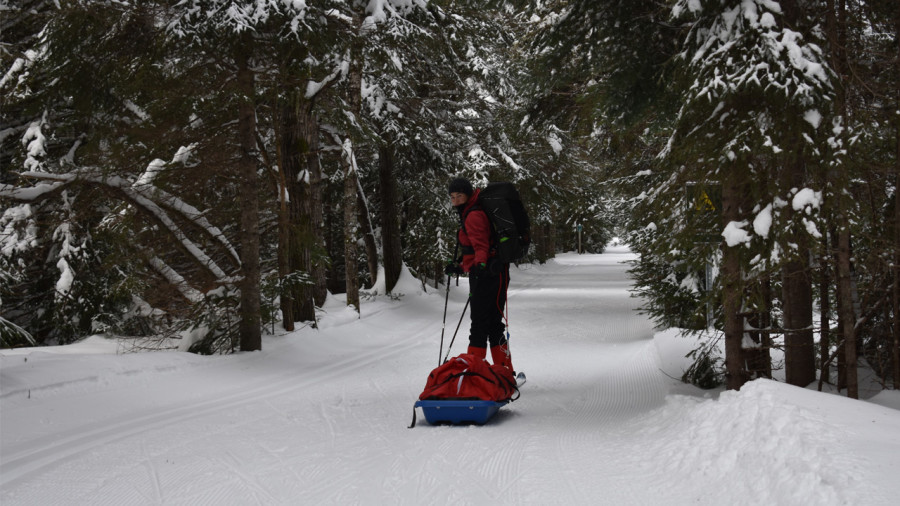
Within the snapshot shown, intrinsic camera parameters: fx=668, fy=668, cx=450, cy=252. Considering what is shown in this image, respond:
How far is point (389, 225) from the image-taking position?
1848 cm

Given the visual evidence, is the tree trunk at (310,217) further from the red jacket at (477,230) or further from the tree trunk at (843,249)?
the tree trunk at (843,249)

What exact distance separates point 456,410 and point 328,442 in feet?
3.72

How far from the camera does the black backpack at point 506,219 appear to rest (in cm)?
668

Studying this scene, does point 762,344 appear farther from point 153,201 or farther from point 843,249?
point 153,201

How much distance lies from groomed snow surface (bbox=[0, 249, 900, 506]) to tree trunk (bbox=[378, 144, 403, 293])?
920cm

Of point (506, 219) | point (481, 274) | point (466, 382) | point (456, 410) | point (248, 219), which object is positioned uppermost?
point (248, 219)

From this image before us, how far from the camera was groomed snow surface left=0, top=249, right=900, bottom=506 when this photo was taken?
12.6 feet

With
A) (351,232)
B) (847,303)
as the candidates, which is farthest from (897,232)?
(351,232)

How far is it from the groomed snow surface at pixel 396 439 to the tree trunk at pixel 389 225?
362 inches

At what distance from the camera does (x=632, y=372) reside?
9.03 metres

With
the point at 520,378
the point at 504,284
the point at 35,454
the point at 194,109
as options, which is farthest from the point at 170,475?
the point at 194,109

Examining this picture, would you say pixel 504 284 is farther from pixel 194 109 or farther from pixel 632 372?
pixel 194 109

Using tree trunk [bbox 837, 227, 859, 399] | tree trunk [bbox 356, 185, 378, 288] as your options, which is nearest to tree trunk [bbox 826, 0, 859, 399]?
tree trunk [bbox 837, 227, 859, 399]

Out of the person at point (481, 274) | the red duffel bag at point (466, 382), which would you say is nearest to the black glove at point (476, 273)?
the person at point (481, 274)
